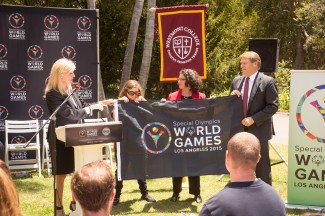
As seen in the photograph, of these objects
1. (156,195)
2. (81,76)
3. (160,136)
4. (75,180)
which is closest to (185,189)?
(156,195)

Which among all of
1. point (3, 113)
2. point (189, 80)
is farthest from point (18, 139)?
point (189, 80)

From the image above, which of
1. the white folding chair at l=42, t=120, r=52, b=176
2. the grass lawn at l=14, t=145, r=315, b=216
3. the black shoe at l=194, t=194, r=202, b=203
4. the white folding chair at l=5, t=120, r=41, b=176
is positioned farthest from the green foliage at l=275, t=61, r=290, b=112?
the black shoe at l=194, t=194, r=202, b=203

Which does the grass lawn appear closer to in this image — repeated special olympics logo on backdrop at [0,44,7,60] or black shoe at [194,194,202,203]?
black shoe at [194,194,202,203]

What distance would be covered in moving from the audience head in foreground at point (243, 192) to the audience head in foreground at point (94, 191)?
0.81 m

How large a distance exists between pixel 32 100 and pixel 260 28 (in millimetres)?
24789

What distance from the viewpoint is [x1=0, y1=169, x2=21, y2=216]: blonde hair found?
2.16 metres

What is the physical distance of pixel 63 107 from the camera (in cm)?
598

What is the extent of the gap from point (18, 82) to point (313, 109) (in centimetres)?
558

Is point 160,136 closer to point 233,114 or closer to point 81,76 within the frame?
point 233,114

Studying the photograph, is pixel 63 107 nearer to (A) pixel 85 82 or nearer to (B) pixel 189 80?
(B) pixel 189 80

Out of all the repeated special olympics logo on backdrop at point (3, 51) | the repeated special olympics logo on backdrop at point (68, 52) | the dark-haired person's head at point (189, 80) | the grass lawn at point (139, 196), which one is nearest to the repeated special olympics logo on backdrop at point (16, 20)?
the repeated special olympics logo on backdrop at point (3, 51)

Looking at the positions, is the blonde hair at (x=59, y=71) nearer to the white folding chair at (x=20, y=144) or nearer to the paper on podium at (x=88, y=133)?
the paper on podium at (x=88, y=133)

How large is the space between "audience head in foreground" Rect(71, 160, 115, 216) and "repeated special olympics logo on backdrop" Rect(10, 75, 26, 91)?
24.4ft

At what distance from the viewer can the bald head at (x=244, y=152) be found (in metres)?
3.12
